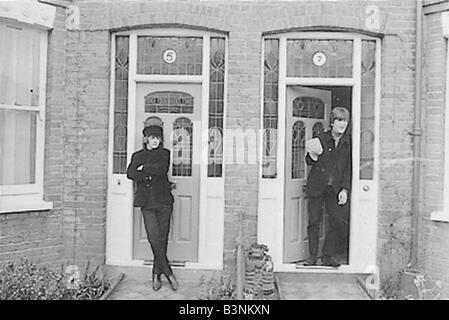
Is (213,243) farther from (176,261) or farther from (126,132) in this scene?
(126,132)

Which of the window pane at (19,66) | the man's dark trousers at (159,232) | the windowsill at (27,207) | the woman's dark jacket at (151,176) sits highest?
the window pane at (19,66)

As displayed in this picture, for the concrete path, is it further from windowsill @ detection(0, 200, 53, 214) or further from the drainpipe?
windowsill @ detection(0, 200, 53, 214)

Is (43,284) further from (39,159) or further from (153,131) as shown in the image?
(153,131)

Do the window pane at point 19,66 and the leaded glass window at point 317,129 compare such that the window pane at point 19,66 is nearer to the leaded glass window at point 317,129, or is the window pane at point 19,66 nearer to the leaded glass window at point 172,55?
the leaded glass window at point 172,55

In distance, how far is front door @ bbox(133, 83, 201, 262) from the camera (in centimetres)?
416

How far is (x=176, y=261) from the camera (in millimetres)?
4242

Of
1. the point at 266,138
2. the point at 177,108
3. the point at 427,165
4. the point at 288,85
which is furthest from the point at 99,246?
the point at 427,165

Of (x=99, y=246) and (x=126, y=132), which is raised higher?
(x=126, y=132)

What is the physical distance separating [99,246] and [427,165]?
2292mm

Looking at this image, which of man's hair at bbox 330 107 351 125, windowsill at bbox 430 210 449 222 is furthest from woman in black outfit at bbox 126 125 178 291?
windowsill at bbox 430 210 449 222

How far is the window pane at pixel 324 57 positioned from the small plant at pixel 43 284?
2.01 m

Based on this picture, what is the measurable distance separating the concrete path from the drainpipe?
0.48 meters

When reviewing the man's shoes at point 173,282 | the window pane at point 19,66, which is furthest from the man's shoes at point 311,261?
the window pane at point 19,66

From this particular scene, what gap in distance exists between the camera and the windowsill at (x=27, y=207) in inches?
160
